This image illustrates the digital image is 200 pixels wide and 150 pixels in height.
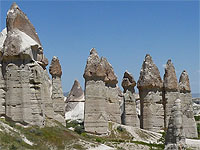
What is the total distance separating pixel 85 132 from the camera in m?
38.8

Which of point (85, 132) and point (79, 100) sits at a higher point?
point (79, 100)

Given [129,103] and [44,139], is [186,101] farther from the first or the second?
[44,139]

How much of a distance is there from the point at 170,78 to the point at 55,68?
468 inches

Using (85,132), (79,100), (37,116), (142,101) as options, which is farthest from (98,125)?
(79,100)

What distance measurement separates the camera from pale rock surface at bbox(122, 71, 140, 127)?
45.2 meters

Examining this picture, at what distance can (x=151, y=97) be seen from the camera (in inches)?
1768

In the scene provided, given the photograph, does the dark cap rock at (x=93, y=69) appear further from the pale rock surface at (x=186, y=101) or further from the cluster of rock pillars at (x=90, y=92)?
the pale rock surface at (x=186, y=101)

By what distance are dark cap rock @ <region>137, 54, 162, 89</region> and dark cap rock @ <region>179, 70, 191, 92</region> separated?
9.53 feet

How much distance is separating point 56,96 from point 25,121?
1525 cm

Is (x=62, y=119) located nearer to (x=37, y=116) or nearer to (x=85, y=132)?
(x=85, y=132)

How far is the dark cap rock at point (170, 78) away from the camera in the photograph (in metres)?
45.2

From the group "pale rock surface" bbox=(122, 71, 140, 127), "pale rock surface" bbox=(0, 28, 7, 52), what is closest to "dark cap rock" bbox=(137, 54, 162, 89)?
"pale rock surface" bbox=(122, 71, 140, 127)

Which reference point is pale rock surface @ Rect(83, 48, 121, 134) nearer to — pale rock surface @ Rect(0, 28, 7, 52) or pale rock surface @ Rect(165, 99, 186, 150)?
pale rock surface @ Rect(0, 28, 7, 52)

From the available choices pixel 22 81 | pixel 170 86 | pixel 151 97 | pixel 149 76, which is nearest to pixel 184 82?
pixel 170 86
